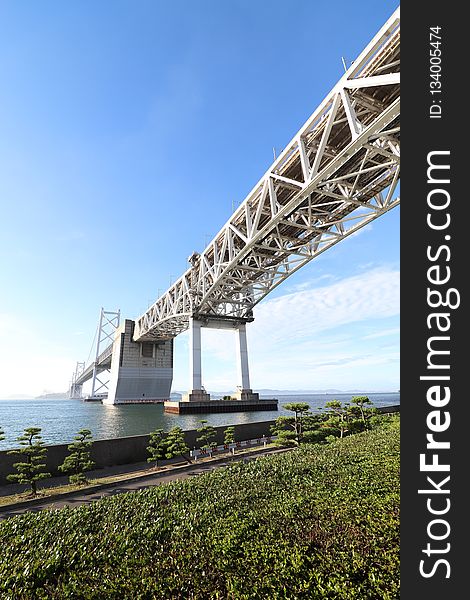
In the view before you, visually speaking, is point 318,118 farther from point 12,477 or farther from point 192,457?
point 12,477

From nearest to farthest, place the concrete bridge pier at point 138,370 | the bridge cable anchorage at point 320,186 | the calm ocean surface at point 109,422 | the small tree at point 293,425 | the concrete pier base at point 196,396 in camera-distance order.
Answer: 1. the small tree at point 293,425
2. the bridge cable anchorage at point 320,186
3. the calm ocean surface at point 109,422
4. the concrete pier base at point 196,396
5. the concrete bridge pier at point 138,370

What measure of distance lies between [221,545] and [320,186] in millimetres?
24805

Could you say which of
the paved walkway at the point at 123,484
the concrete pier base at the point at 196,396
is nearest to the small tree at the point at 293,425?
the paved walkway at the point at 123,484

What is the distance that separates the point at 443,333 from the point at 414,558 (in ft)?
5.69

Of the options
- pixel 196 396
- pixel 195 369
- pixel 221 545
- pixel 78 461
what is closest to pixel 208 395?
pixel 196 396

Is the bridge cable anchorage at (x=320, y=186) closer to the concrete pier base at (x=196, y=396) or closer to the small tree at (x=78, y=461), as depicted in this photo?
the concrete pier base at (x=196, y=396)

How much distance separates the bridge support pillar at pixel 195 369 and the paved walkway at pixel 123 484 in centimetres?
3358

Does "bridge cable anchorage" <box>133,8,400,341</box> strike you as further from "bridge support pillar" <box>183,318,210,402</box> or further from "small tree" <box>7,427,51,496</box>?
"small tree" <box>7,427,51,496</box>

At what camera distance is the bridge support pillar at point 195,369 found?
46312 millimetres

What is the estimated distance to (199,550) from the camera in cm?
376

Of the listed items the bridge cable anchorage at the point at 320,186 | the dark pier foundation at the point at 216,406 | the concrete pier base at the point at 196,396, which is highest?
the bridge cable anchorage at the point at 320,186

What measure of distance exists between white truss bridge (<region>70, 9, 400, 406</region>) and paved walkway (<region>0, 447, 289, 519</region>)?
751 inches

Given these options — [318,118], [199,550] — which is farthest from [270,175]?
[199,550]

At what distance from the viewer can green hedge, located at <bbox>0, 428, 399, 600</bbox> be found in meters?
3.04
